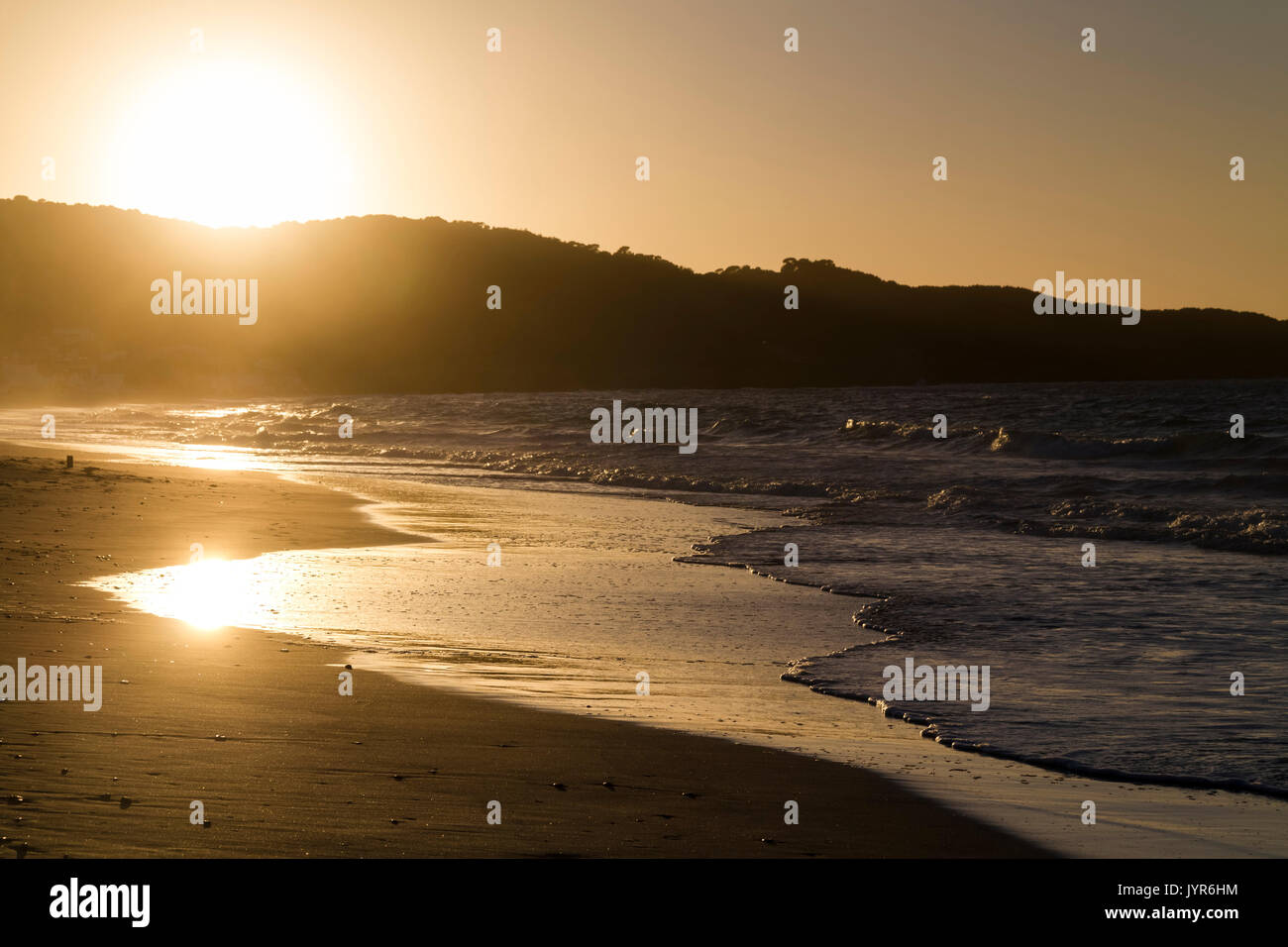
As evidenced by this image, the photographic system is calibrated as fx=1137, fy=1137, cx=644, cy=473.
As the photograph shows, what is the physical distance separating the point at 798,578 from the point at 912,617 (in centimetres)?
250

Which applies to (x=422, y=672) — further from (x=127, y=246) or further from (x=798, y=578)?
(x=127, y=246)

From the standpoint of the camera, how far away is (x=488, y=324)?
148 meters

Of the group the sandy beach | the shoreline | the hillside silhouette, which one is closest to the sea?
the shoreline

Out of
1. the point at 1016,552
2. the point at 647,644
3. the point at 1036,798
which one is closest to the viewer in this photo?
the point at 1036,798

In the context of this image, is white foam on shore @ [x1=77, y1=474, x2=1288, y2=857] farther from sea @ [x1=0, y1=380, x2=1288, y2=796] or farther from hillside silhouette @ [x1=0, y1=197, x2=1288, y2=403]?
hillside silhouette @ [x1=0, y1=197, x2=1288, y2=403]

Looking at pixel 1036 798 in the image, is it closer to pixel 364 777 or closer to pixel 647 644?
pixel 364 777

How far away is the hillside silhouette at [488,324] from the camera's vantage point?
12250 cm

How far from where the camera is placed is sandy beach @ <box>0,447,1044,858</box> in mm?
4727

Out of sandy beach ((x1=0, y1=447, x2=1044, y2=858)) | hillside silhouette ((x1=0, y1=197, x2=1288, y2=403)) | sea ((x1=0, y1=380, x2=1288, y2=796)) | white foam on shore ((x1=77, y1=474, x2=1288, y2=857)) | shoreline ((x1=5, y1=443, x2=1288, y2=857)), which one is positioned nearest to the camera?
sandy beach ((x1=0, y1=447, x2=1044, y2=858))

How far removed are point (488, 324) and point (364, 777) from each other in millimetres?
144684

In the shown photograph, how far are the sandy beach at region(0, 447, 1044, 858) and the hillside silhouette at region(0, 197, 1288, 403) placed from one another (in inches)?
4343

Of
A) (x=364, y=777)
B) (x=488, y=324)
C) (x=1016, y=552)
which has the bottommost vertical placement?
(x=364, y=777)

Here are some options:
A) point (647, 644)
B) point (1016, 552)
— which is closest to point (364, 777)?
point (647, 644)
